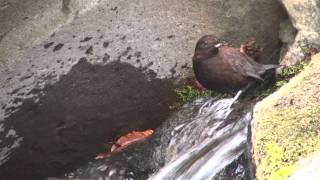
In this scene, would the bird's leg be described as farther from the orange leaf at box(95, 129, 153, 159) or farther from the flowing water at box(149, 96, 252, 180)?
the orange leaf at box(95, 129, 153, 159)

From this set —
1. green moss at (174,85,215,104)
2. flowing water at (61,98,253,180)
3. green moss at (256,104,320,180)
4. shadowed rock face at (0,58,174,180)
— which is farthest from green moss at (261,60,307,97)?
green moss at (256,104,320,180)

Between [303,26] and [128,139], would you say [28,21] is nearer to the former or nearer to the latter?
[128,139]

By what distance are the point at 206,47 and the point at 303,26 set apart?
3.12 feet

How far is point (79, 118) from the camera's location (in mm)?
6293

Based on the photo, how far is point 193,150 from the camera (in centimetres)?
501

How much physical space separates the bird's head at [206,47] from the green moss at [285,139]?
242cm

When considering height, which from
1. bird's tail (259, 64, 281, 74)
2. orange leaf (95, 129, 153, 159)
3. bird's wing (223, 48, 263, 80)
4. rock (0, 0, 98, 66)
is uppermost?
rock (0, 0, 98, 66)

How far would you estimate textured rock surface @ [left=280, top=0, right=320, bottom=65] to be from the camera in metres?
5.80

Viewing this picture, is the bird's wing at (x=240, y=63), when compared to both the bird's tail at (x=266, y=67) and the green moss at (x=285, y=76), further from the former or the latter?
the green moss at (x=285, y=76)

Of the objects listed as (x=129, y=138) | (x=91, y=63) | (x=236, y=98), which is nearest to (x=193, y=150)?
(x=236, y=98)

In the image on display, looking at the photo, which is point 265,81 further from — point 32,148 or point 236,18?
point 32,148

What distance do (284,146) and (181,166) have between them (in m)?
1.56

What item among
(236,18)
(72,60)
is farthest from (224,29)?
(72,60)

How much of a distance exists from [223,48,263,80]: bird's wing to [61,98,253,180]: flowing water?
1.10 ft
